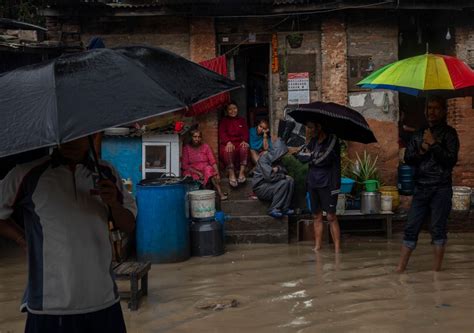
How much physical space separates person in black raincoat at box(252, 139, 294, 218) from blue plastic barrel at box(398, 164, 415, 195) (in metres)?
2.30

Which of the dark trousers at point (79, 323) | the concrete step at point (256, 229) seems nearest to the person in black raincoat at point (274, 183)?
the concrete step at point (256, 229)

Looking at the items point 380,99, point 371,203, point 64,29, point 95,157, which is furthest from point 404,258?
point 64,29

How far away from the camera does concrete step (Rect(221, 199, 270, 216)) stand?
1044 centimetres

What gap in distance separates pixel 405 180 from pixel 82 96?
9322 millimetres

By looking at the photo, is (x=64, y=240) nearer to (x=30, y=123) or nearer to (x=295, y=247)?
Answer: (x=30, y=123)

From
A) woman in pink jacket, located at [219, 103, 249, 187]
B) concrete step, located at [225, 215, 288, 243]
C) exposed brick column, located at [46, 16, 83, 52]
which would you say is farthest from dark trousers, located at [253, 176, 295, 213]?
exposed brick column, located at [46, 16, 83, 52]

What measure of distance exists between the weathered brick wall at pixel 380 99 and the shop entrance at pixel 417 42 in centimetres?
41

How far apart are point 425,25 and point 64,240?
10.6 m

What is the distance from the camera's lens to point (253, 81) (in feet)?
44.0

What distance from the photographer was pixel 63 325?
2.95m

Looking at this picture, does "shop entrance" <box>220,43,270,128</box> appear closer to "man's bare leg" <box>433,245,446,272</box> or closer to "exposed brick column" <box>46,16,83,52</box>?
"exposed brick column" <box>46,16,83,52</box>

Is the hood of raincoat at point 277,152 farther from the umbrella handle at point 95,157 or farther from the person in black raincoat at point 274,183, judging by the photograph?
the umbrella handle at point 95,157

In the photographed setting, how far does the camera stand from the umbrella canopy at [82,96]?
2.54 m

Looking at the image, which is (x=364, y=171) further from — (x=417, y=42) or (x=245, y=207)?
(x=417, y=42)
